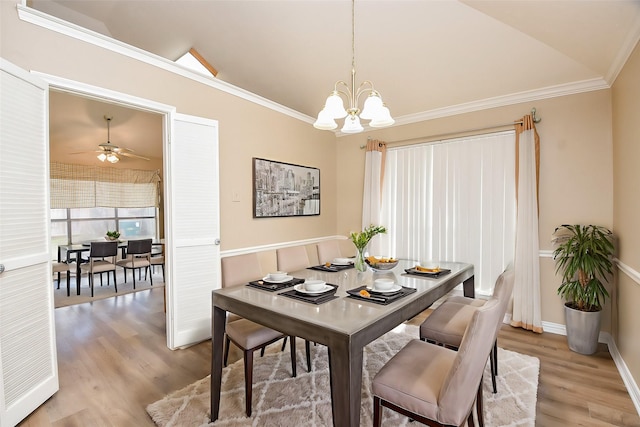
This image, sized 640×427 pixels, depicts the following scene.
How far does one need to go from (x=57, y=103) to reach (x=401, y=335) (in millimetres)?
5293

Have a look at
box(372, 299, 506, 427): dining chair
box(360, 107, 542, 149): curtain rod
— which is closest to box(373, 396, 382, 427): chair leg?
box(372, 299, 506, 427): dining chair

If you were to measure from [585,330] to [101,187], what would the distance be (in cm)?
776

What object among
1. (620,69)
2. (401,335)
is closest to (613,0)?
(620,69)

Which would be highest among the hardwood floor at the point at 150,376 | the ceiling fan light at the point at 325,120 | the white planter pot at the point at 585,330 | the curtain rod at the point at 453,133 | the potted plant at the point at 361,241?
the curtain rod at the point at 453,133

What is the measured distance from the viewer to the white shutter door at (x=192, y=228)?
287 centimetres

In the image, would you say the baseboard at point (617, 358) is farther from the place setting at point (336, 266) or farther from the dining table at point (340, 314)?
the place setting at point (336, 266)

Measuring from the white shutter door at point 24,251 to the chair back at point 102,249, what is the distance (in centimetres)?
298

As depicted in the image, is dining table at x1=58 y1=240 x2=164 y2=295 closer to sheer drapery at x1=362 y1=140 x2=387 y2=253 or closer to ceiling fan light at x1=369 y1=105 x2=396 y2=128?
sheer drapery at x1=362 y1=140 x2=387 y2=253

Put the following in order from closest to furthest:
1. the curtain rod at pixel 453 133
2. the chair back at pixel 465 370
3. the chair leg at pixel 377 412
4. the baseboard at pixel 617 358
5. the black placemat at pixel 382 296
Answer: the chair back at pixel 465 370, the chair leg at pixel 377 412, the black placemat at pixel 382 296, the baseboard at pixel 617 358, the curtain rod at pixel 453 133

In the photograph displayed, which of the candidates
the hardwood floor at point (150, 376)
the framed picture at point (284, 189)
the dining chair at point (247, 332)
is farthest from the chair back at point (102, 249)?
the dining chair at point (247, 332)

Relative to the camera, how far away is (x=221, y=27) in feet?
11.1

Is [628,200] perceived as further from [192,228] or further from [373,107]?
[192,228]

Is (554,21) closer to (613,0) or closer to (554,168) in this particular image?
(613,0)

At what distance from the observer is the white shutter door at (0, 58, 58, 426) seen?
1826mm
